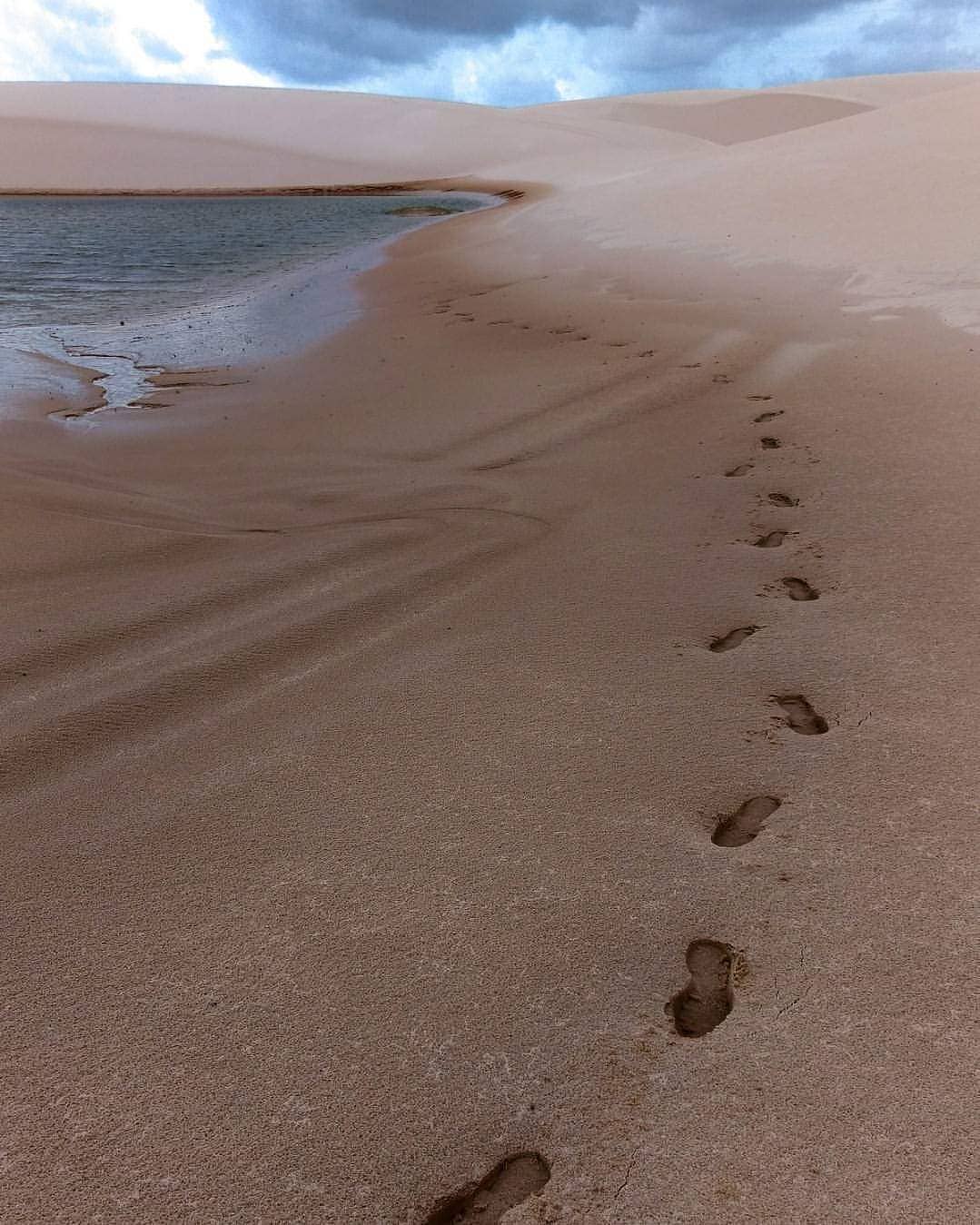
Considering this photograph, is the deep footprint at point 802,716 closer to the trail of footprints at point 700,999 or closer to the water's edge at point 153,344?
the trail of footprints at point 700,999

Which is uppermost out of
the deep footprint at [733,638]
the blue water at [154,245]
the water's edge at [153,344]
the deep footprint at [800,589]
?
the blue water at [154,245]

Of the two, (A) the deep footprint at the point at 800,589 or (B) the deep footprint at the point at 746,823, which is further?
(A) the deep footprint at the point at 800,589

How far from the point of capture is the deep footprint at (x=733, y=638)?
258cm

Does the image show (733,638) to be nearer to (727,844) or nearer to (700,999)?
(727,844)

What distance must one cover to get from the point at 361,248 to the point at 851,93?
4174cm

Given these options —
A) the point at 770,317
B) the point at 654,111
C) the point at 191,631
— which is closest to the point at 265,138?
the point at 654,111

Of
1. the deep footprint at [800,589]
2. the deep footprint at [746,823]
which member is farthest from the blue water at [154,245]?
the deep footprint at [746,823]

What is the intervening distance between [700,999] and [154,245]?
55.4 ft

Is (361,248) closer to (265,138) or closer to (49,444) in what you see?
(49,444)

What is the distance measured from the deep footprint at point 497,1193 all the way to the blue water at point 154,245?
9.46 m

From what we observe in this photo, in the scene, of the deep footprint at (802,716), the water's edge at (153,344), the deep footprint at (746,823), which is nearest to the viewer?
the deep footprint at (746,823)

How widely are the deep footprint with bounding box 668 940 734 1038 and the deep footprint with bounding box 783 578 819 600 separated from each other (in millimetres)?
1427

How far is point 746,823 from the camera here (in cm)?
193

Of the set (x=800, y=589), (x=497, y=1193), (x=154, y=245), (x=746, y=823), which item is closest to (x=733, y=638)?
(x=800, y=589)
